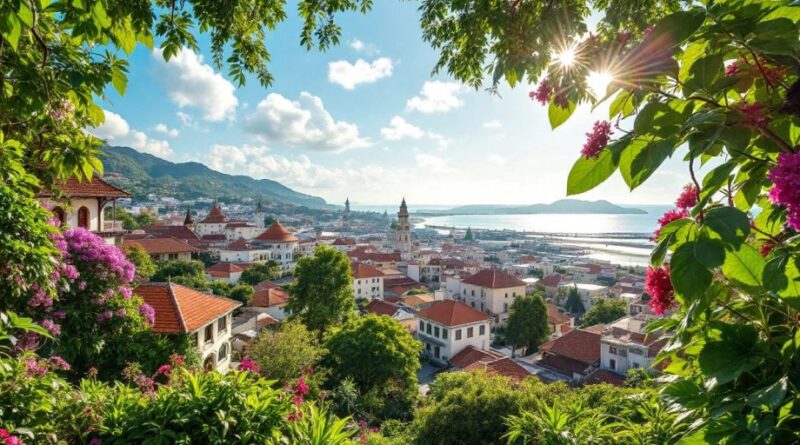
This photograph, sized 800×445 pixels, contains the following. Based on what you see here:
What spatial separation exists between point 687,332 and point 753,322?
0.67 ft

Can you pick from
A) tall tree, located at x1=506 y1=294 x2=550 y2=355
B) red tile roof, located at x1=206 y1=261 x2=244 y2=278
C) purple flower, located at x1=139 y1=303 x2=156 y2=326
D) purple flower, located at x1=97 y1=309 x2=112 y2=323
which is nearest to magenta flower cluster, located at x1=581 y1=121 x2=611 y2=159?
purple flower, located at x1=97 y1=309 x2=112 y2=323

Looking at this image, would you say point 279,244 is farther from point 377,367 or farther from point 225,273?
point 377,367

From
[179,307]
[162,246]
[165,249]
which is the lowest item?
[165,249]

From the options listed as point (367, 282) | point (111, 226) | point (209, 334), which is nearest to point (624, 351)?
point (209, 334)

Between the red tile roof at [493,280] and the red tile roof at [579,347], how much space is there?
37.9 feet

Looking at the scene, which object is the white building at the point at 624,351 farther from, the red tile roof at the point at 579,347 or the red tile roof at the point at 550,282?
the red tile roof at the point at 550,282

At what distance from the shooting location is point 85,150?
2.56 m

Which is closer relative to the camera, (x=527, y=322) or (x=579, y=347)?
(x=579, y=347)

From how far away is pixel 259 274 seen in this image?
150 ft

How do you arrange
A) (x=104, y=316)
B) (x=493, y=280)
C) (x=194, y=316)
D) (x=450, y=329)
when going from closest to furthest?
(x=104, y=316) < (x=194, y=316) < (x=450, y=329) < (x=493, y=280)

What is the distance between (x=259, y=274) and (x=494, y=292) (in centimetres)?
2608

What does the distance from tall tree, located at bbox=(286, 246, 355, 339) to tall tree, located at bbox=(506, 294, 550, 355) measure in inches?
575

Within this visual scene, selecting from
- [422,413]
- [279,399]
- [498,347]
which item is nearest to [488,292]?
[498,347]

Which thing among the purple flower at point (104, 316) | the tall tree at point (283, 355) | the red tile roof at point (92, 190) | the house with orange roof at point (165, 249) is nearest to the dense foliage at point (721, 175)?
the purple flower at point (104, 316)
